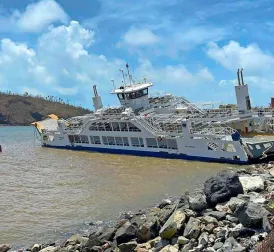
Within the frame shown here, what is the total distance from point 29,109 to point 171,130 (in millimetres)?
123013

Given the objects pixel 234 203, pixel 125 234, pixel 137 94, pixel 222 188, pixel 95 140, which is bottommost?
pixel 125 234

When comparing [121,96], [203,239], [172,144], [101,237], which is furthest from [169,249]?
[121,96]

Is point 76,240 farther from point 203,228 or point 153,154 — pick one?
point 153,154

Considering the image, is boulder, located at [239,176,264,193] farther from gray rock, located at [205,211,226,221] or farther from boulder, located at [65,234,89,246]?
boulder, located at [65,234,89,246]

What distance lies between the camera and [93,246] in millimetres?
13414

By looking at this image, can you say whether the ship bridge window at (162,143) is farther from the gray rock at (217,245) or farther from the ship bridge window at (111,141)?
the gray rock at (217,245)

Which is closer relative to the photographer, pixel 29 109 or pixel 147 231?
pixel 147 231

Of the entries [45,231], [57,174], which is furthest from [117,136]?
Result: [45,231]

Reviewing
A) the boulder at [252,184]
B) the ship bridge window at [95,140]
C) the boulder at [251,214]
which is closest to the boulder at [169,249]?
the boulder at [251,214]

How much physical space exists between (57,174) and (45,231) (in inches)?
608

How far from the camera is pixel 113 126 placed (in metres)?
43.5

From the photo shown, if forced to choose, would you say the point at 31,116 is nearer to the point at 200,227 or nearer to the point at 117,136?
the point at 117,136

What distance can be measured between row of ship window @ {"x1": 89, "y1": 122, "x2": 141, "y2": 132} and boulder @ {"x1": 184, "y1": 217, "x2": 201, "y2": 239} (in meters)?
28.1

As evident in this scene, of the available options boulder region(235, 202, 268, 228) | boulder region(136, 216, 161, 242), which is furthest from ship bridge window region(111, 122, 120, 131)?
boulder region(235, 202, 268, 228)
